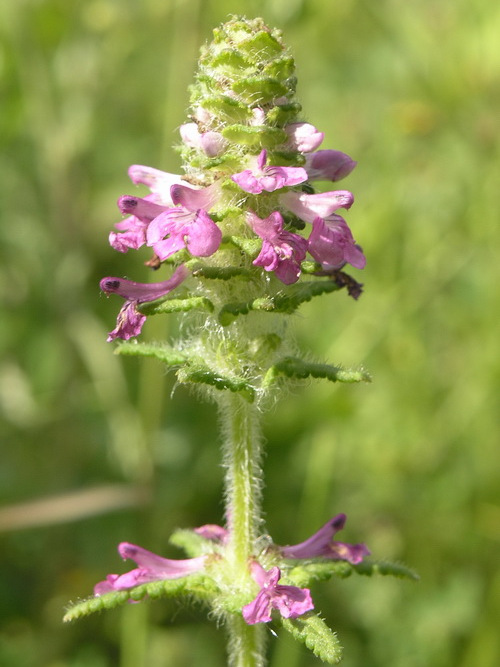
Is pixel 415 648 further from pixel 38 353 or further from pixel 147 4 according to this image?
pixel 147 4

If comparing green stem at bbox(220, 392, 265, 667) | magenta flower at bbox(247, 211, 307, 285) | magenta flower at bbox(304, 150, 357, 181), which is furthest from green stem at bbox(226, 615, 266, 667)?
magenta flower at bbox(304, 150, 357, 181)

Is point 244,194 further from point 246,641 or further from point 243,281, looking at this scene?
point 246,641

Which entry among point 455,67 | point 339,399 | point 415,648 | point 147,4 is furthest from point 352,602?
point 147,4

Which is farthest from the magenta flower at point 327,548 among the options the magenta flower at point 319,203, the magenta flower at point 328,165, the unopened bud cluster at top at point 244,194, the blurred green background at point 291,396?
the blurred green background at point 291,396

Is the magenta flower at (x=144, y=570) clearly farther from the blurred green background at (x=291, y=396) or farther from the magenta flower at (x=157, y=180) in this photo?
the blurred green background at (x=291, y=396)

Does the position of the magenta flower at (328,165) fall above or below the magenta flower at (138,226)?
above

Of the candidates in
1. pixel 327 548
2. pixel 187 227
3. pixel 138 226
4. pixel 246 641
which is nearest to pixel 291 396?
pixel 327 548

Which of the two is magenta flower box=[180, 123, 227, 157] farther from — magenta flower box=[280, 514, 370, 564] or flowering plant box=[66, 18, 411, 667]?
magenta flower box=[280, 514, 370, 564]
